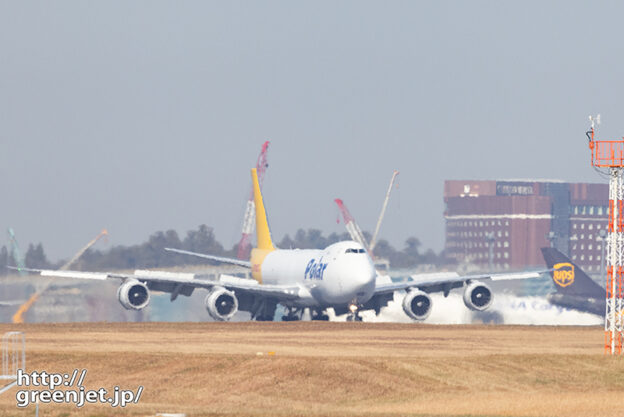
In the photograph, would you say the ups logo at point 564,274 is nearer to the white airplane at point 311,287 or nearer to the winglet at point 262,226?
the white airplane at point 311,287

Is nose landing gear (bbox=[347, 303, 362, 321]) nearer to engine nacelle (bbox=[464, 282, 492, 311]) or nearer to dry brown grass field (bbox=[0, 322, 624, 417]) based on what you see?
engine nacelle (bbox=[464, 282, 492, 311])

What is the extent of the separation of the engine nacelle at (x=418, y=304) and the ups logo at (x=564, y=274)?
19457 millimetres

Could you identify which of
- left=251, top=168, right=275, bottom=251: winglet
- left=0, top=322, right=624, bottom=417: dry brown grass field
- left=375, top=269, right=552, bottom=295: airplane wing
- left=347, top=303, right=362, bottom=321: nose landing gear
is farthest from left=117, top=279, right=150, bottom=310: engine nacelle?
left=0, top=322, right=624, bottom=417: dry brown grass field

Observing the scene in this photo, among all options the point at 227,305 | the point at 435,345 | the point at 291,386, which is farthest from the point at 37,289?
the point at 291,386

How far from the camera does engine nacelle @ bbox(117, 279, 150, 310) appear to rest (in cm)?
8444

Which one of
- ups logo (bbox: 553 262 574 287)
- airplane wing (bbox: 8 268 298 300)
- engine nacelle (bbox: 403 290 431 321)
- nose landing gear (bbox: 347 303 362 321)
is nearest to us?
nose landing gear (bbox: 347 303 362 321)

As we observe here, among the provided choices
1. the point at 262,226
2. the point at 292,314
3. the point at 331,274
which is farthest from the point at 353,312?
the point at 262,226

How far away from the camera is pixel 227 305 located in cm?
8538

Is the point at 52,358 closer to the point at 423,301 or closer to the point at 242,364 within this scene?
the point at 242,364

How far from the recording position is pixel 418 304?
86250 mm

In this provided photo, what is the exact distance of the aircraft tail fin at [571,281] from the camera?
102 meters

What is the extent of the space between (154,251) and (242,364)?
65215 millimetres

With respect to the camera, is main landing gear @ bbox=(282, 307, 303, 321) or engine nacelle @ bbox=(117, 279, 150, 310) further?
main landing gear @ bbox=(282, 307, 303, 321)

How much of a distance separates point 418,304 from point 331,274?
6.84m
